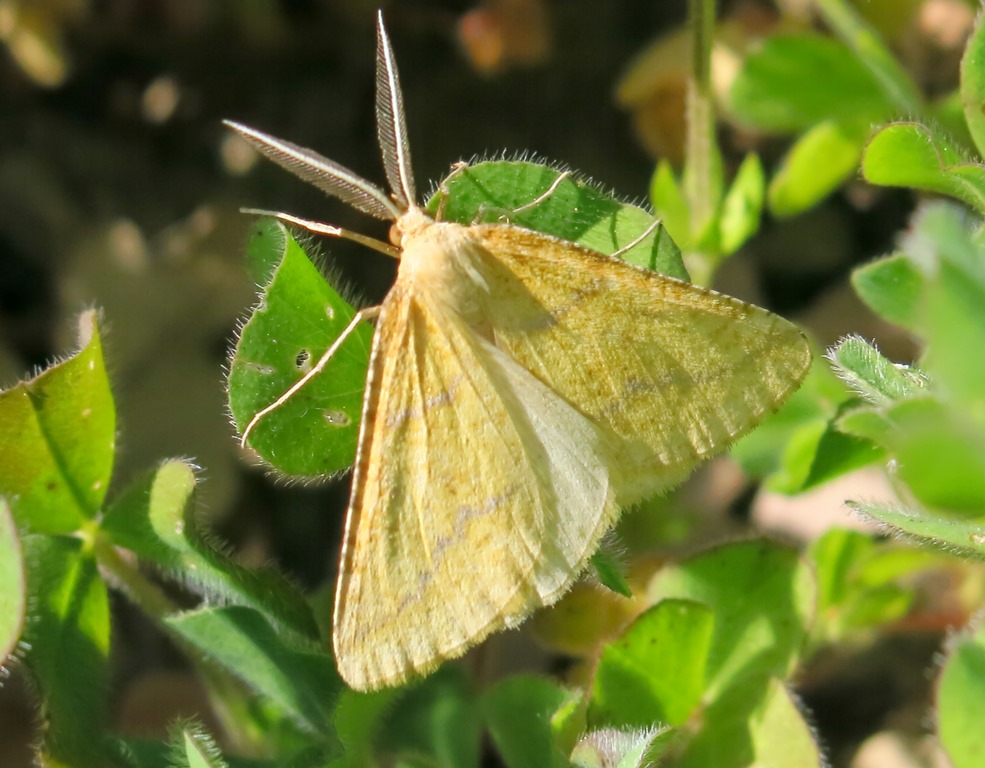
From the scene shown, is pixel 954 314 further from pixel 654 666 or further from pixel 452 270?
pixel 654 666

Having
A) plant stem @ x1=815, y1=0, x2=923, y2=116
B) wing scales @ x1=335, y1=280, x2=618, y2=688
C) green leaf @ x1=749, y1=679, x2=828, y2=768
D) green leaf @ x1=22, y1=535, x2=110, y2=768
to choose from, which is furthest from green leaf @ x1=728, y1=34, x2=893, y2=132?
green leaf @ x1=22, y1=535, x2=110, y2=768

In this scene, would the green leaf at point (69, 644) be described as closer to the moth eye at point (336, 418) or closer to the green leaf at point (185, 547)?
the green leaf at point (185, 547)

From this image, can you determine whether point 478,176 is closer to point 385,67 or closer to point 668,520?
point 385,67

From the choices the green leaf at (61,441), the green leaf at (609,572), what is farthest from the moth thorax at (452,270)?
the green leaf at (61,441)

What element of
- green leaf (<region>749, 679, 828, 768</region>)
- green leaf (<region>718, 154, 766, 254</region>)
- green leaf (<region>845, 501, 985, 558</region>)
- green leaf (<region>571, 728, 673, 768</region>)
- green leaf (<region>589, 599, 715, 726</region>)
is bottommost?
green leaf (<region>749, 679, 828, 768</region>)

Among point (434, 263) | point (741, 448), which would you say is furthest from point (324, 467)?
point (741, 448)

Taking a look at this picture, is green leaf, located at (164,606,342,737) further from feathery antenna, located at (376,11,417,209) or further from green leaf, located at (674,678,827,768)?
feathery antenna, located at (376,11,417,209)
